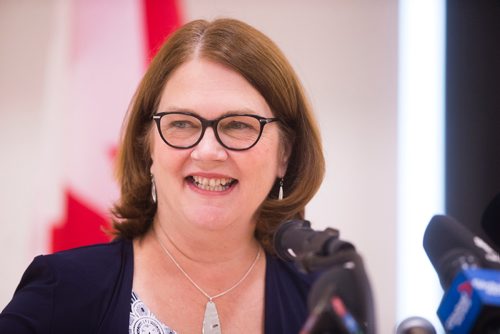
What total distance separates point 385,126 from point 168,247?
1.46 meters

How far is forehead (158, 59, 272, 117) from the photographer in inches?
59.1

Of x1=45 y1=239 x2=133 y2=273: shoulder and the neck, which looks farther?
the neck

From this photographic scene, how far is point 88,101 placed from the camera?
284cm

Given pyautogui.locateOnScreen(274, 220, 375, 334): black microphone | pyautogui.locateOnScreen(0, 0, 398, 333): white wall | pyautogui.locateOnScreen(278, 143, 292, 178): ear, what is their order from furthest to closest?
1. pyautogui.locateOnScreen(0, 0, 398, 333): white wall
2. pyautogui.locateOnScreen(278, 143, 292, 178): ear
3. pyautogui.locateOnScreen(274, 220, 375, 334): black microphone

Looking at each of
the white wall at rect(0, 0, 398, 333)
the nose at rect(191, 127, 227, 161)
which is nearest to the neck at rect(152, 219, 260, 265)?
the nose at rect(191, 127, 227, 161)

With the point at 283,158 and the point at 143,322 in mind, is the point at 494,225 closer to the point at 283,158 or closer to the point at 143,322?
the point at 283,158

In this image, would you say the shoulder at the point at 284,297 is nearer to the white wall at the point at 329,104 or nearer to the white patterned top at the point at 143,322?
the white patterned top at the point at 143,322

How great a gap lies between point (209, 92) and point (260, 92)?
0.14 meters

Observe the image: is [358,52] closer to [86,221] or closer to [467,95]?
[467,95]

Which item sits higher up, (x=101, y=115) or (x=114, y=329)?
(x=101, y=115)

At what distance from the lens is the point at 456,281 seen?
31.2 inches

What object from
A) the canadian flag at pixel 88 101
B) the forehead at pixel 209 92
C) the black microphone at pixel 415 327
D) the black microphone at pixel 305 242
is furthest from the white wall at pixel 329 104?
the black microphone at pixel 415 327

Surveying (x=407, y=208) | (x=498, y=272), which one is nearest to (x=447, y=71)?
(x=407, y=208)

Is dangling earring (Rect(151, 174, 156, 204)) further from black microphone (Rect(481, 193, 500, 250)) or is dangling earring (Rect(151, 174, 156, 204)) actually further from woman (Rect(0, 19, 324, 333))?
black microphone (Rect(481, 193, 500, 250))
